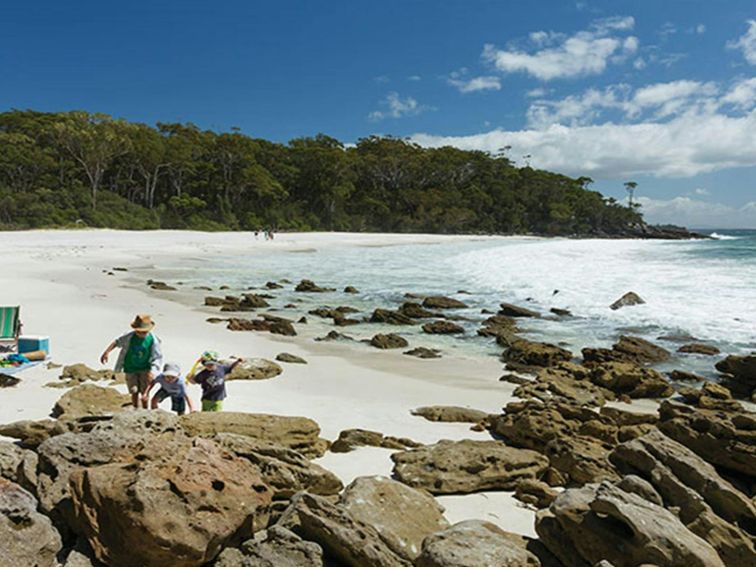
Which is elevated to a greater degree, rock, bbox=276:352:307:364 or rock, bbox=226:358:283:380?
rock, bbox=226:358:283:380

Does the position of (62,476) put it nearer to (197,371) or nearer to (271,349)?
(197,371)

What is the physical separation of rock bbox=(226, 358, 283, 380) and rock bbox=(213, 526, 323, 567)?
5.19 m

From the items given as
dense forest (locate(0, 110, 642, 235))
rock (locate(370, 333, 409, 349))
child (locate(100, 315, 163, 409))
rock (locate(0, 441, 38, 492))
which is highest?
dense forest (locate(0, 110, 642, 235))

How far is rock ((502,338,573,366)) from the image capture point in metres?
11.1

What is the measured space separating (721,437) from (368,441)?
11.9ft

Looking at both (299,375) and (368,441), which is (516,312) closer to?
(299,375)

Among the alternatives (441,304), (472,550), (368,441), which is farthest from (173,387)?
(441,304)

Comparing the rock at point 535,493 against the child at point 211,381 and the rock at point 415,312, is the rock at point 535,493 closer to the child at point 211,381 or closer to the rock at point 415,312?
the child at point 211,381

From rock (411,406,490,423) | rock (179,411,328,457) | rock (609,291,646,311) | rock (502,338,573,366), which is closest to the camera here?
rock (179,411,328,457)

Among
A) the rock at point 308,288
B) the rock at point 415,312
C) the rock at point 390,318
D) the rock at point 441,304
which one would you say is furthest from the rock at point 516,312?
the rock at point 308,288

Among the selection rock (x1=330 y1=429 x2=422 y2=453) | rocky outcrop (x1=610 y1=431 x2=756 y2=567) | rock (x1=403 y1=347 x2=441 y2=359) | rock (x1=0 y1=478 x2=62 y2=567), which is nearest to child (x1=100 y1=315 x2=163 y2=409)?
rock (x1=330 y1=429 x2=422 y2=453)

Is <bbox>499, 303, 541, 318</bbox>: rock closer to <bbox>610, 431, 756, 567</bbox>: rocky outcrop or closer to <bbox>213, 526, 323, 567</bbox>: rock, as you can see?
<bbox>610, 431, 756, 567</bbox>: rocky outcrop

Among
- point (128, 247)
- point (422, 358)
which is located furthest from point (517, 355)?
point (128, 247)

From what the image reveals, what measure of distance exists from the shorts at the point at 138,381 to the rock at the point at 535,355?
23.2 ft
